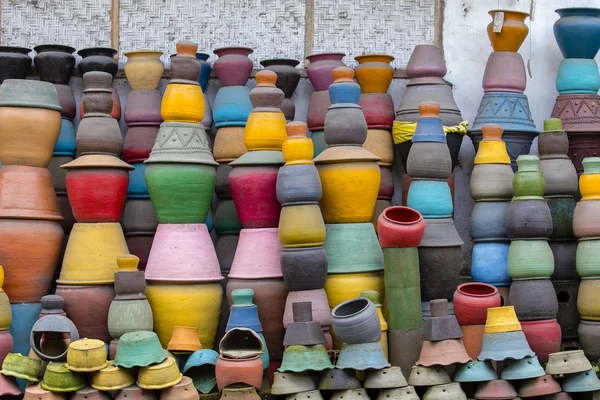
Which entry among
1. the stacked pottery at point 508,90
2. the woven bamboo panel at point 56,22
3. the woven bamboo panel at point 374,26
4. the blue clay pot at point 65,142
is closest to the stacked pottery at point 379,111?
the woven bamboo panel at point 374,26

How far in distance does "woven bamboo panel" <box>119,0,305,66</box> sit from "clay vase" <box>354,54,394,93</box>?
1.41 ft

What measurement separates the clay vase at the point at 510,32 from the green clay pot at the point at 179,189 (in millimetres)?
1821

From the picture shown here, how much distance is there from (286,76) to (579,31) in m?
1.67

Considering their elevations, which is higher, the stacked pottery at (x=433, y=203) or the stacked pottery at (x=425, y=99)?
the stacked pottery at (x=425, y=99)

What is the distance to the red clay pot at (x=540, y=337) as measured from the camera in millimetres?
5273

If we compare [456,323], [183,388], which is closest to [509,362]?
[456,323]

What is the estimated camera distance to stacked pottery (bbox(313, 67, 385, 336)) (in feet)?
17.2

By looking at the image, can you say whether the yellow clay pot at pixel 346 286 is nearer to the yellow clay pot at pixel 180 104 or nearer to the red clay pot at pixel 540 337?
the red clay pot at pixel 540 337

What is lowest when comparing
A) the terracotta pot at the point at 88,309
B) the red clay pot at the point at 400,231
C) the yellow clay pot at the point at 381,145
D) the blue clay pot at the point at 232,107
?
the terracotta pot at the point at 88,309

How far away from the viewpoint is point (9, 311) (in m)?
4.96

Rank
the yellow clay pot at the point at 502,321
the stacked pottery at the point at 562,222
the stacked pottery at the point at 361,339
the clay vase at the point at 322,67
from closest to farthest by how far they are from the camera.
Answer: the stacked pottery at the point at 361,339 → the yellow clay pot at the point at 502,321 → the stacked pottery at the point at 562,222 → the clay vase at the point at 322,67

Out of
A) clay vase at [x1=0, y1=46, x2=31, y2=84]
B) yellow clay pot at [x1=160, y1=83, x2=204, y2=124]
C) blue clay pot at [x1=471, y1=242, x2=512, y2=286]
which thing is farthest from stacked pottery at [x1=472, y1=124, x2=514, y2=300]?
clay vase at [x1=0, y1=46, x2=31, y2=84]

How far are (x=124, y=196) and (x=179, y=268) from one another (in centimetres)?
50

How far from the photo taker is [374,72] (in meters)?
5.84
